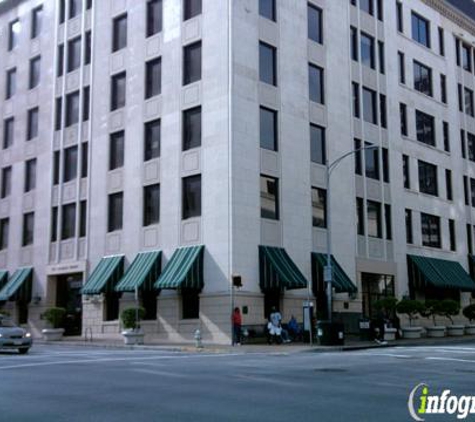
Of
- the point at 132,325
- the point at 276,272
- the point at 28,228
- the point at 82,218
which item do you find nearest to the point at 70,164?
the point at 82,218

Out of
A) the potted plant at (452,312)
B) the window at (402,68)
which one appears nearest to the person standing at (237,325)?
the potted plant at (452,312)

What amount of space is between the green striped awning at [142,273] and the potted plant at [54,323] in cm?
508

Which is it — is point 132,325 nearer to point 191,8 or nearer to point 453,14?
point 191,8

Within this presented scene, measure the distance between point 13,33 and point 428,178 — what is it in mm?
31456

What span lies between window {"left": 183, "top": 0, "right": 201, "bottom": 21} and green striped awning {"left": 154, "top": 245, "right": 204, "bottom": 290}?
12.8m

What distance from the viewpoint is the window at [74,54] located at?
1694 inches

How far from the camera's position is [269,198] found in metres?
34.7

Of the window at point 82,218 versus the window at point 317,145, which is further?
the window at point 82,218

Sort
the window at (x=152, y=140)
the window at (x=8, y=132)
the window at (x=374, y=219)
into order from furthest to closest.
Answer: the window at (x=8, y=132) → the window at (x=374, y=219) → the window at (x=152, y=140)

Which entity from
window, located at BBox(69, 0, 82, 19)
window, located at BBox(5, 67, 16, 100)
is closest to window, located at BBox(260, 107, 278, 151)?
window, located at BBox(69, 0, 82, 19)

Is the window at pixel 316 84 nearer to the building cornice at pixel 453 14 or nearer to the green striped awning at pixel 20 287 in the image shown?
the building cornice at pixel 453 14

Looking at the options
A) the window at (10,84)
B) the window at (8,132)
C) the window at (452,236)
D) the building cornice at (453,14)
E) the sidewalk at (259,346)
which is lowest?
the sidewalk at (259,346)

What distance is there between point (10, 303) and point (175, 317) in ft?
48.2

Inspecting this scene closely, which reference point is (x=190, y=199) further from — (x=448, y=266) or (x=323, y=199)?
(x=448, y=266)
